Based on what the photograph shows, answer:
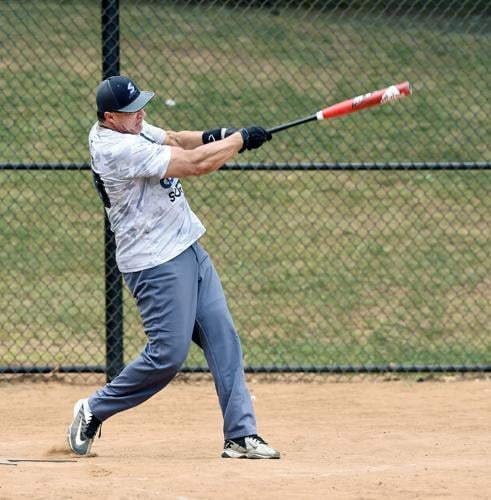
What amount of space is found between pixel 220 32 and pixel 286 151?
2478 mm

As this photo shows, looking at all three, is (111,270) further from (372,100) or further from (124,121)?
(372,100)

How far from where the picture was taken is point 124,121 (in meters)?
5.63

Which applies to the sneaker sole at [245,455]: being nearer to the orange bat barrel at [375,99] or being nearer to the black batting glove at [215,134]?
the black batting glove at [215,134]

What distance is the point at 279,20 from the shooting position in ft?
48.3

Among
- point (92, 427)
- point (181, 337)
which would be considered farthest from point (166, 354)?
point (92, 427)

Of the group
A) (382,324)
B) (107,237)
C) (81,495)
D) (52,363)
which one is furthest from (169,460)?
(382,324)

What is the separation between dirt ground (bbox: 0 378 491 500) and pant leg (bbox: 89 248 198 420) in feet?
1.40

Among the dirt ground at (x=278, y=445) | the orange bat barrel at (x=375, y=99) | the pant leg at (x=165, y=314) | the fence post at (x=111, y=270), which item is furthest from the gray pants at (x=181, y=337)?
the fence post at (x=111, y=270)

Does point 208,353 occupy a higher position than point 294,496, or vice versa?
point 208,353

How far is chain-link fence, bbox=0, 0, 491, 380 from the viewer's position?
8.84 metres

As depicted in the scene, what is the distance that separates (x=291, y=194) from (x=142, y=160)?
5.73 metres

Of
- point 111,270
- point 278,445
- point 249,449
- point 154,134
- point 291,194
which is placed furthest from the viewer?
point 291,194

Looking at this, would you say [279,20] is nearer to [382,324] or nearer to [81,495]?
[382,324]

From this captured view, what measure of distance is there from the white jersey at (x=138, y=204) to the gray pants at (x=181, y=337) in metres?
0.07
